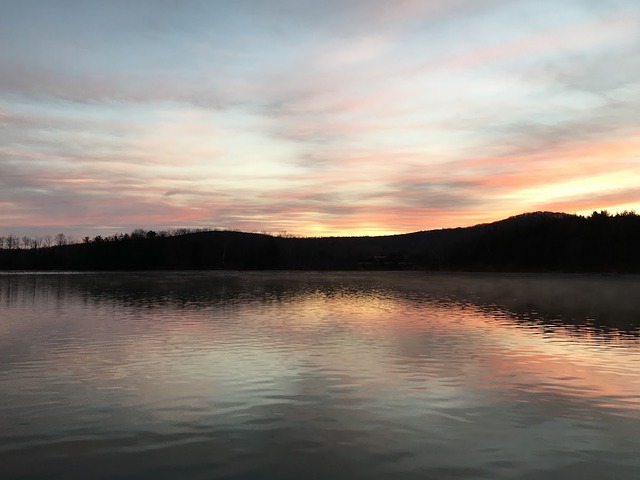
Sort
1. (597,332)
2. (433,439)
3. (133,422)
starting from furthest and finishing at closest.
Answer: (597,332) < (133,422) < (433,439)

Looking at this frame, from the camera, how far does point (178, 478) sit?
9.08 metres

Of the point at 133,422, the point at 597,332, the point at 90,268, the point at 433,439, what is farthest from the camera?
the point at 90,268

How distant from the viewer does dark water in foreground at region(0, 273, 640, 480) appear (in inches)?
388

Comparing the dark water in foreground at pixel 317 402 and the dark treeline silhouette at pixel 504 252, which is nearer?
the dark water in foreground at pixel 317 402

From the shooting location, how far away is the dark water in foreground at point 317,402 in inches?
388

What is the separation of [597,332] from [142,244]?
176864 millimetres

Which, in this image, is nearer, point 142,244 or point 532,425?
point 532,425

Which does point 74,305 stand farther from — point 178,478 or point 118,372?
point 178,478

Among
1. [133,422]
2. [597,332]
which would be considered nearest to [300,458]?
[133,422]

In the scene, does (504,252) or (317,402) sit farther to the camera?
(504,252)

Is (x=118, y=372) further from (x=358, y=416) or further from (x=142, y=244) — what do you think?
(x=142, y=244)

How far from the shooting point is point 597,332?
27.9 m

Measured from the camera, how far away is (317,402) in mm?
14109

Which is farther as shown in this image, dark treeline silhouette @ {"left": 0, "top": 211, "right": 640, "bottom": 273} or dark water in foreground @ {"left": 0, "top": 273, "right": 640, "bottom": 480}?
dark treeline silhouette @ {"left": 0, "top": 211, "right": 640, "bottom": 273}
